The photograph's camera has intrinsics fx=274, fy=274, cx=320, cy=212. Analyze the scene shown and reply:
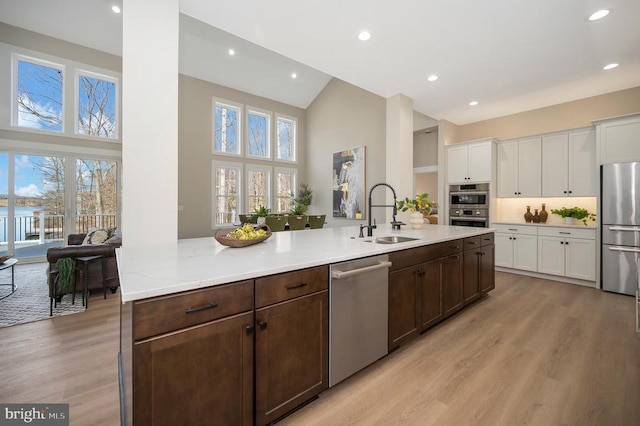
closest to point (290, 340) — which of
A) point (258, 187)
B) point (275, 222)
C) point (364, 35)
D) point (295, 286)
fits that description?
point (295, 286)

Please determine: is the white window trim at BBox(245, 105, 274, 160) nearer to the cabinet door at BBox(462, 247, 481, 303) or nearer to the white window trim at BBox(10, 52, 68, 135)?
the white window trim at BBox(10, 52, 68, 135)

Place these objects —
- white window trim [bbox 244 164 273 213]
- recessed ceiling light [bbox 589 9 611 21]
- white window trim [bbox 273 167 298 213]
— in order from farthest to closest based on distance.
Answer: white window trim [bbox 273 167 298 213] → white window trim [bbox 244 164 273 213] → recessed ceiling light [bbox 589 9 611 21]

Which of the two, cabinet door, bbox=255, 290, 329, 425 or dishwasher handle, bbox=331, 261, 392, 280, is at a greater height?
dishwasher handle, bbox=331, 261, 392, 280

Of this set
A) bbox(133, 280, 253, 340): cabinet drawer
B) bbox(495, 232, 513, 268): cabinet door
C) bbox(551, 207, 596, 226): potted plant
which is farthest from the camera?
bbox(495, 232, 513, 268): cabinet door

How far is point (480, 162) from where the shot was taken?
5.10 meters

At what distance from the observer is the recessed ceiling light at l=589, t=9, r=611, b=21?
8.29 ft

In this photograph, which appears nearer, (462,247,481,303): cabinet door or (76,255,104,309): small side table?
(462,247,481,303): cabinet door

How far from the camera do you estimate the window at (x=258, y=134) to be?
25.2 feet

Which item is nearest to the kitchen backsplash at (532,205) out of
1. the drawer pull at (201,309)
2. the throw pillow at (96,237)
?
the drawer pull at (201,309)

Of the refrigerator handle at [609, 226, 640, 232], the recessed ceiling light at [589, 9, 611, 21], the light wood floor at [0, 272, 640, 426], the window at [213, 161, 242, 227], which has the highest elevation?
the recessed ceiling light at [589, 9, 611, 21]

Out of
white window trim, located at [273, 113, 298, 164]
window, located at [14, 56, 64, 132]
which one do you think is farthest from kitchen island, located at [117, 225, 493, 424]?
white window trim, located at [273, 113, 298, 164]

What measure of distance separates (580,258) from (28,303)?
24.4ft

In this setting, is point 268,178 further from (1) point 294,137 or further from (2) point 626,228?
(2) point 626,228

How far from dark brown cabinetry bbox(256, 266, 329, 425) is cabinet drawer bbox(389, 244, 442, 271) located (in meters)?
0.69
